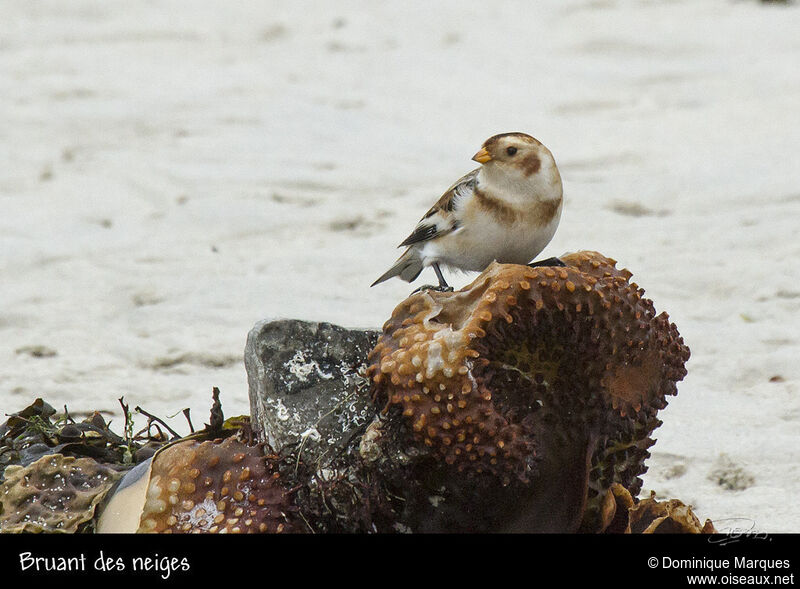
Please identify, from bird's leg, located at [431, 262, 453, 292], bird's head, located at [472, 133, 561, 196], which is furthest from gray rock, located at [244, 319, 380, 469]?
bird's head, located at [472, 133, 561, 196]

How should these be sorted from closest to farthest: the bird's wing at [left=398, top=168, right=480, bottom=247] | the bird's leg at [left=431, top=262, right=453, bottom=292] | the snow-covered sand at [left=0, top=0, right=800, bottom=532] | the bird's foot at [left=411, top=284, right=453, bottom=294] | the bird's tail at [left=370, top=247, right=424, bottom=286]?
the bird's foot at [left=411, top=284, right=453, bottom=294], the bird's leg at [left=431, top=262, right=453, bottom=292], the bird's wing at [left=398, top=168, right=480, bottom=247], the bird's tail at [left=370, top=247, right=424, bottom=286], the snow-covered sand at [left=0, top=0, right=800, bottom=532]

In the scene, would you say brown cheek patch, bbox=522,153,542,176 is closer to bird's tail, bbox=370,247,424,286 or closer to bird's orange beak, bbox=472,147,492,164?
bird's orange beak, bbox=472,147,492,164

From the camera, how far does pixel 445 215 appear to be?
12.7ft

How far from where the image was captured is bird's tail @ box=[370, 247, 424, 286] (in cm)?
420

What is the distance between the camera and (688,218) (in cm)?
730

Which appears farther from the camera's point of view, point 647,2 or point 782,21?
point 647,2

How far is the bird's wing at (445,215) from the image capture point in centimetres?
385

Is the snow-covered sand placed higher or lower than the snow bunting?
lower

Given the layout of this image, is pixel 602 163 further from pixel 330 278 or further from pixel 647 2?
pixel 647 2

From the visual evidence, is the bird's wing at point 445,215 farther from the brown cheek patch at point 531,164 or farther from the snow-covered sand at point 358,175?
the snow-covered sand at point 358,175

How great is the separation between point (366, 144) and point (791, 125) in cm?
313

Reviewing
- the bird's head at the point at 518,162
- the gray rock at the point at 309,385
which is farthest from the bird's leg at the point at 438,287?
the bird's head at the point at 518,162

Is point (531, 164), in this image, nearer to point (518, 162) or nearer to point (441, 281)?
point (518, 162)
